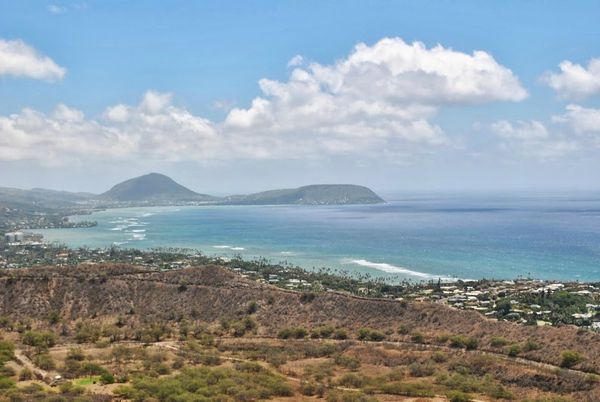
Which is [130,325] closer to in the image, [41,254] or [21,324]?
[21,324]

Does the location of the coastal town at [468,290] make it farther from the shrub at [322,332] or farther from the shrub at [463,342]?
the shrub at [322,332]

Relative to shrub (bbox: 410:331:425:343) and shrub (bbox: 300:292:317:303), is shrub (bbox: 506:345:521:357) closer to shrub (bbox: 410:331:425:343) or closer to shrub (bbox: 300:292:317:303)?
shrub (bbox: 410:331:425:343)

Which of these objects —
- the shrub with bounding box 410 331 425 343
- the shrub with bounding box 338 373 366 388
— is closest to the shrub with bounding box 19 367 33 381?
the shrub with bounding box 338 373 366 388

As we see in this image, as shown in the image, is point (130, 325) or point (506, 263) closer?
point (130, 325)

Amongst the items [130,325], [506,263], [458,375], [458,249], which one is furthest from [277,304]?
[458,249]

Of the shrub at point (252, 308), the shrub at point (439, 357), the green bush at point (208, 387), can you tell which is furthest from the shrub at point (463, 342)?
the shrub at point (252, 308)

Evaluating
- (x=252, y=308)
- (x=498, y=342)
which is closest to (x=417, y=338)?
(x=498, y=342)

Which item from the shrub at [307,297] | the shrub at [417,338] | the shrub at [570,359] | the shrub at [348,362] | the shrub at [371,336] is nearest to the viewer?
the shrub at [570,359]
